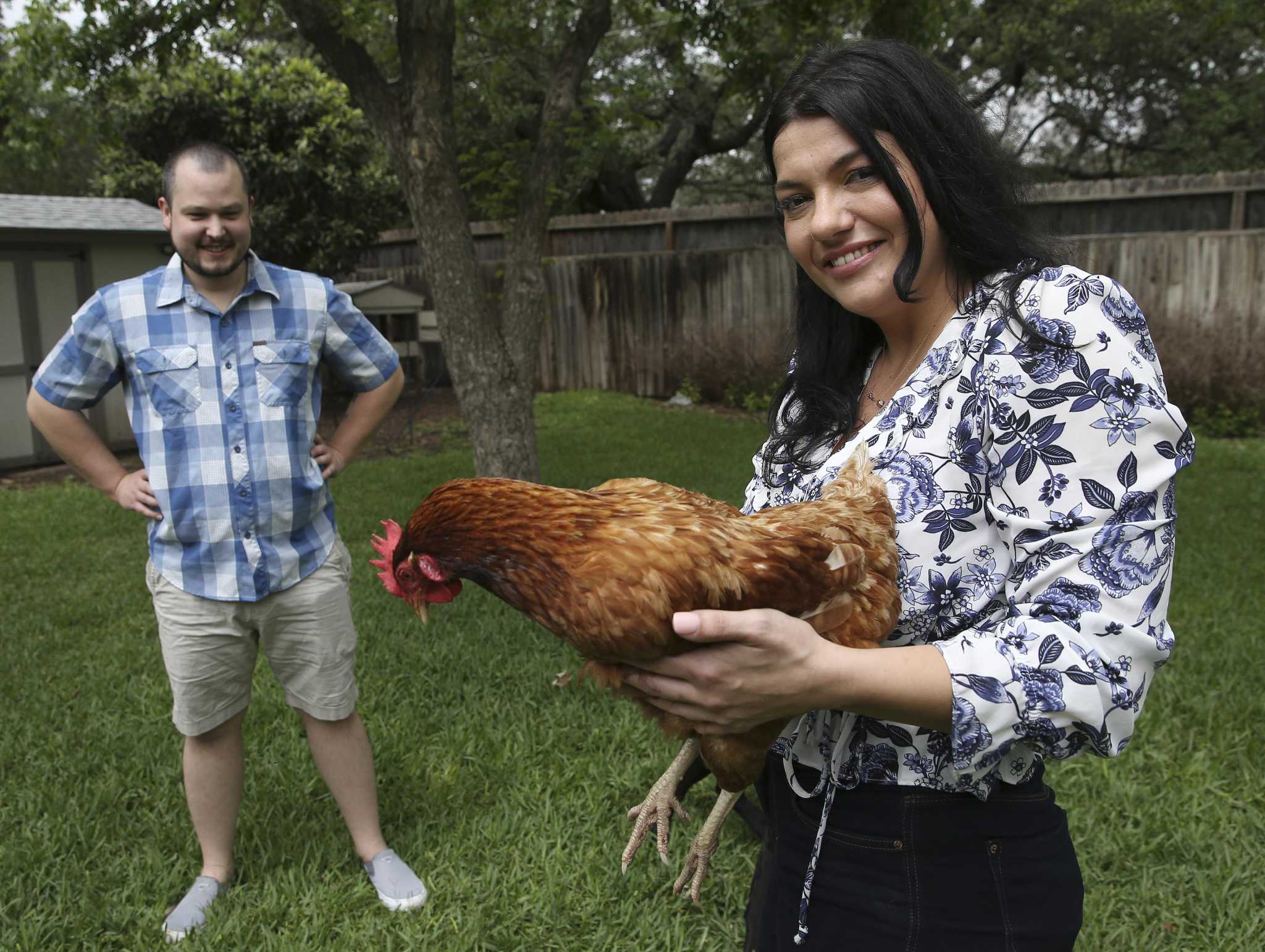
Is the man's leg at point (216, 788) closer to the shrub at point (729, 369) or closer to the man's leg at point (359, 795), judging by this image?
the man's leg at point (359, 795)

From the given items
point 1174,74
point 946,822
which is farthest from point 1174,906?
point 1174,74

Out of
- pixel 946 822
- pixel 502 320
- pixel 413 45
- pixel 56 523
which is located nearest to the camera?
pixel 946 822

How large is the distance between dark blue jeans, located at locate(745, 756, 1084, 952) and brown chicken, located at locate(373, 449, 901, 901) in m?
0.22

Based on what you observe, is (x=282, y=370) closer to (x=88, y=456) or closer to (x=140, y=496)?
(x=140, y=496)

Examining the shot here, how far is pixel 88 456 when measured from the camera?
10.0 ft

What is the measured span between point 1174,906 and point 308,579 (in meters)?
3.00

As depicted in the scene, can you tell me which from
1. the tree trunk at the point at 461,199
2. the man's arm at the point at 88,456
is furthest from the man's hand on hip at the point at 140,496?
the tree trunk at the point at 461,199

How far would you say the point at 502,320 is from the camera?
586cm

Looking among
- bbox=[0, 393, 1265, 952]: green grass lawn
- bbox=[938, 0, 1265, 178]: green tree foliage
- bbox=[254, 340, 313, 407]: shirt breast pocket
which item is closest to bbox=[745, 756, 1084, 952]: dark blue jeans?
bbox=[0, 393, 1265, 952]: green grass lawn

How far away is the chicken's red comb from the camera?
2.06 meters

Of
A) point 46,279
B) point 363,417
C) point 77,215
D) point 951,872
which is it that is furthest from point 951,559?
point 77,215

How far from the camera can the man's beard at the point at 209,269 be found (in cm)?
287

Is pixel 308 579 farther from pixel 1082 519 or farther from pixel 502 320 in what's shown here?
pixel 502 320

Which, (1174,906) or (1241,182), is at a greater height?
(1241,182)
